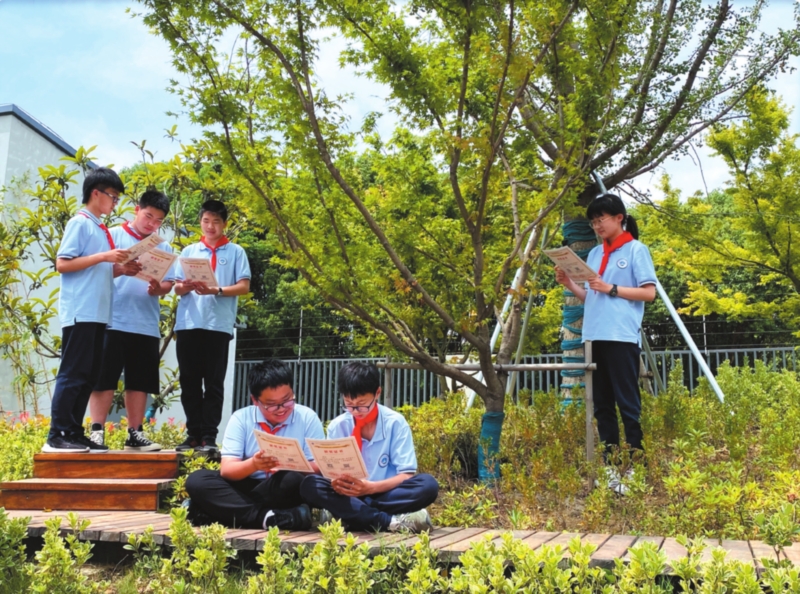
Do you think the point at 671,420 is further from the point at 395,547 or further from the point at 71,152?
the point at 71,152

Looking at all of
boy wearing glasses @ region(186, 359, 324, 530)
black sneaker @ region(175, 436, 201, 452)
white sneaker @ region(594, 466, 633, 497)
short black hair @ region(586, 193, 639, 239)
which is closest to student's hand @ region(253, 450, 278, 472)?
boy wearing glasses @ region(186, 359, 324, 530)

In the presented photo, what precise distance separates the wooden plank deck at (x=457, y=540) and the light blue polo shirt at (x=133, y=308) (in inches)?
49.0

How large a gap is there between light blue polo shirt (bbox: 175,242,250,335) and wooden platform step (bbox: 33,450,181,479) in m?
0.81

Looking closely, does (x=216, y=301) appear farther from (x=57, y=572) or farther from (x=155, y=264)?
(x=57, y=572)

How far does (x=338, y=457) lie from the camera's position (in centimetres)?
312

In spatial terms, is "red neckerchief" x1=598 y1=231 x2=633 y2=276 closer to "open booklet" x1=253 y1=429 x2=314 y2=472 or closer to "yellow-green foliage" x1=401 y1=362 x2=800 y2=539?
"yellow-green foliage" x1=401 y1=362 x2=800 y2=539

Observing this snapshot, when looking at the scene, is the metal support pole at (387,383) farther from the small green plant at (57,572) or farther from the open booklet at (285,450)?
the small green plant at (57,572)

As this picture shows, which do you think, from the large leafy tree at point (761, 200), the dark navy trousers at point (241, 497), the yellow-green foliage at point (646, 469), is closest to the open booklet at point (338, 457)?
the dark navy trousers at point (241, 497)

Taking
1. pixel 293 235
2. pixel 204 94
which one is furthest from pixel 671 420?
pixel 204 94

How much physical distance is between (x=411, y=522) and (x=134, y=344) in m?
2.20

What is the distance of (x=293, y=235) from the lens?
445 cm

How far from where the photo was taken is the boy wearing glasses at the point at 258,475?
3471 mm

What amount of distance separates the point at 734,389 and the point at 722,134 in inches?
227

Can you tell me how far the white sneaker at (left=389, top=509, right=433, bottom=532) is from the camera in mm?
3289
